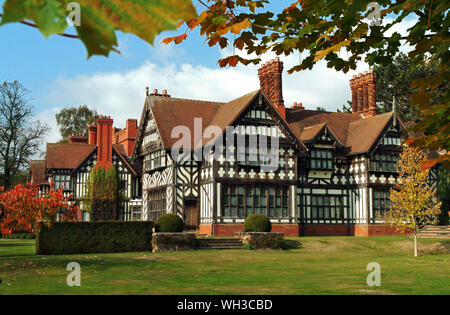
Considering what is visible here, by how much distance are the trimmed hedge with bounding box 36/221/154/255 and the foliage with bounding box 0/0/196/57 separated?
2286cm

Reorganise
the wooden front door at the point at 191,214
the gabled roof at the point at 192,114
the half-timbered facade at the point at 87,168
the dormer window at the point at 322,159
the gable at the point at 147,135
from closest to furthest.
→ the gabled roof at the point at 192,114, the wooden front door at the point at 191,214, the gable at the point at 147,135, the dormer window at the point at 322,159, the half-timbered facade at the point at 87,168

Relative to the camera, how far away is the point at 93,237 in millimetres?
24719

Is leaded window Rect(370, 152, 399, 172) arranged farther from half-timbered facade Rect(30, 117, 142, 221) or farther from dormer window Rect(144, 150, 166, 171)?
half-timbered facade Rect(30, 117, 142, 221)

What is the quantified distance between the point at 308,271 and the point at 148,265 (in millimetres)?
5929

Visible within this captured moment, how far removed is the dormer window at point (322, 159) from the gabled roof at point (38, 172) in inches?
1167

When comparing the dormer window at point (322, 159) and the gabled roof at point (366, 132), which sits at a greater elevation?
the gabled roof at point (366, 132)

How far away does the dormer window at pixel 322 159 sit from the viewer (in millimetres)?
37000

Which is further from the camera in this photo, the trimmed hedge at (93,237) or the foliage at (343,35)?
the trimmed hedge at (93,237)

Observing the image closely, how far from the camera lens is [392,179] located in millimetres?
Answer: 37562

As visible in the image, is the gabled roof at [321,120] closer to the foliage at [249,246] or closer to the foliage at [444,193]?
the foliage at [444,193]

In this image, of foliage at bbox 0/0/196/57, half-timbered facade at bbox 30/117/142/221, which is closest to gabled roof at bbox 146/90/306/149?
half-timbered facade at bbox 30/117/142/221

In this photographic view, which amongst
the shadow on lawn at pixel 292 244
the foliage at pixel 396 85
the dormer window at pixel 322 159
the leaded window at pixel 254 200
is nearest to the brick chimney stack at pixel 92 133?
the leaded window at pixel 254 200
